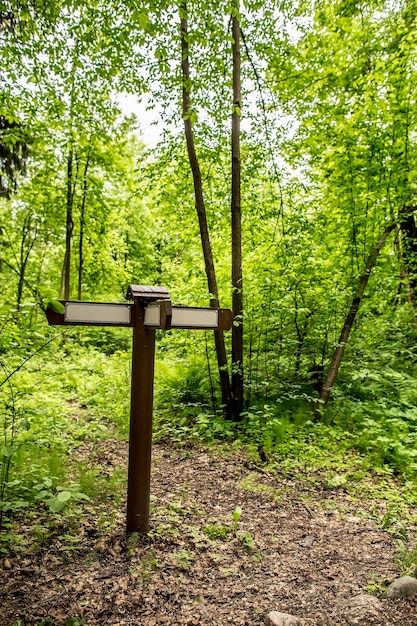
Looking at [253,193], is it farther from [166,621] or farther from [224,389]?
[166,621]

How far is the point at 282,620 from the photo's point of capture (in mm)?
2379

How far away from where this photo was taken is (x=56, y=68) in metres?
5.18

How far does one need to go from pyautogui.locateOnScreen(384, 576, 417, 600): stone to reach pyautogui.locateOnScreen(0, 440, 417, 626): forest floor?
0.07 meters

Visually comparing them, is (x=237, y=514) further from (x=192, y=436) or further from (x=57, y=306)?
(x=57, y=306)

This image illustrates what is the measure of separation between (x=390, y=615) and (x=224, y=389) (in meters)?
3.91

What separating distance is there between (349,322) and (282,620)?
180 inches

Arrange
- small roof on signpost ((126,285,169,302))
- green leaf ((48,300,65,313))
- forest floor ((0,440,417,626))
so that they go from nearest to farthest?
1. green leaf ((48,300,65,313))
2. forest floor ((0,440,417,626))
3. small roof on signpost ((126,285,169,302))

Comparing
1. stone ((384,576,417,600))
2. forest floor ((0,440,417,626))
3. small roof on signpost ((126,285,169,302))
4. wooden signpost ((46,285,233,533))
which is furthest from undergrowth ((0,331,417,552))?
small roof on signpost ((126,285,169,302))

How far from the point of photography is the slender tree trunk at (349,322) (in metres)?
6.14

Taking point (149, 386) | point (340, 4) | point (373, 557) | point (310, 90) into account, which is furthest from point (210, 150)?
point (373, 557)

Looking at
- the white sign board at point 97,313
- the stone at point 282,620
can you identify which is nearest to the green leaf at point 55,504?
the white sign board at point 97,313

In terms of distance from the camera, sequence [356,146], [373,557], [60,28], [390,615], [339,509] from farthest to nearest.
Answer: [356,146] → [60,28] → [339,509] → [373,557] → [390,615]

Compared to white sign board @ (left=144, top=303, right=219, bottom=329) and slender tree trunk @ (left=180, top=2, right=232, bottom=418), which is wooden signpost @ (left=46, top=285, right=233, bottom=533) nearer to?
white sign board @ (left=144, top=303, right=219, bottom=329)

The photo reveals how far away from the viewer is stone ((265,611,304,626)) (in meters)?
2.36
